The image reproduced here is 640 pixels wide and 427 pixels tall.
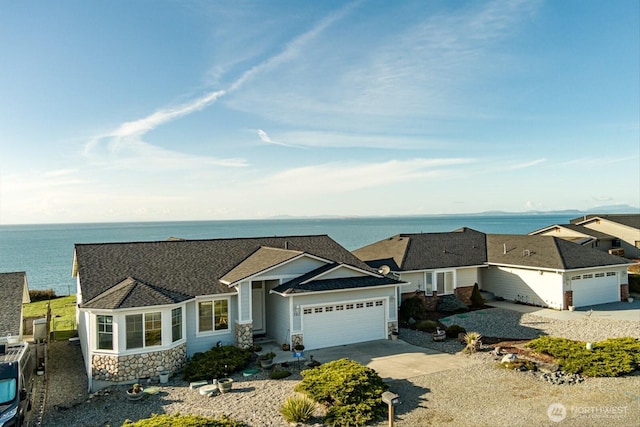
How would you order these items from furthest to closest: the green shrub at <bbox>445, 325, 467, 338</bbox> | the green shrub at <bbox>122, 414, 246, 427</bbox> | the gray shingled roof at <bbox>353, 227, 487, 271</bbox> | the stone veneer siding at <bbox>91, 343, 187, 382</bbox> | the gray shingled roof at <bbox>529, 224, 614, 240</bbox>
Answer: the gray shingled roof at <bbox>529, 224, 614, 240</bbox> → the gray shingled roof at <bbox>353, 227, 487, 271</bbox> → the green shrub at <bbox>445, 325, 467, 338</bbox> → the stone veneer siding at <bbox>91, 343, 187, 382</bbox> → the green shrub at <bbox>122, 414, 246, 427</bbox>

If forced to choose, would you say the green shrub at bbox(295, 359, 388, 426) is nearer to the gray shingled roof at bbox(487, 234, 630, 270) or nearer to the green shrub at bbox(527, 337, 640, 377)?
the green shrub at bbox(527, 337, 640, 377)

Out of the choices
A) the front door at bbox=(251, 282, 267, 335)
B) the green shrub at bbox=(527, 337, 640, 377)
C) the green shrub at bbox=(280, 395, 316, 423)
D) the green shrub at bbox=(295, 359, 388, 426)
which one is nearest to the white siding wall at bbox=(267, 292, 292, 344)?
the front door at bbox=(251, 282, 267, 335)

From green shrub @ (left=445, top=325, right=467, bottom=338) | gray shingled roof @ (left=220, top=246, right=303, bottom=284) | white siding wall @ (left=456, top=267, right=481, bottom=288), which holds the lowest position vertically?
green shrub @ (left=445, top=325, right=467, bottom=338)

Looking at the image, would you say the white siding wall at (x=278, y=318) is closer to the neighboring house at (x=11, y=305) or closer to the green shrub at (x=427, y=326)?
the green shrub at (x=427, y=326)

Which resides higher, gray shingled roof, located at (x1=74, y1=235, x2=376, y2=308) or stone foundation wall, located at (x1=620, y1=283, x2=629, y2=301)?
gray shingled roof, located at (x1=74, y1=235, x2=376, y2=308)

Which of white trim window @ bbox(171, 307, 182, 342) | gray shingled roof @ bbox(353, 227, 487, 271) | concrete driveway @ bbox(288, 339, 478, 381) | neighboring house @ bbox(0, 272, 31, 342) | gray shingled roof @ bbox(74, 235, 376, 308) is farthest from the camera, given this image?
gray shingled roof @ bbox(353, 227, 487, 271)

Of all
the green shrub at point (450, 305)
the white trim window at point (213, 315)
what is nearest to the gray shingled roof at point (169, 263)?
the white trim window at point (213, 315)

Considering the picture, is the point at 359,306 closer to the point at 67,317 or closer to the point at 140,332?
the point at 140,332
